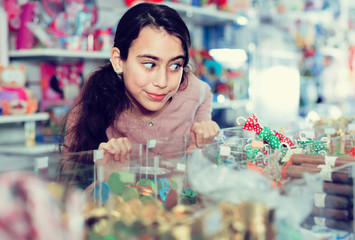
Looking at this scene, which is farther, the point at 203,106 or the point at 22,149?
the point at 22,149

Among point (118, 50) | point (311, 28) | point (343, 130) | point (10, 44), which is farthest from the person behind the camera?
point (311, 28)

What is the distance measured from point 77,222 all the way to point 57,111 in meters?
2.15

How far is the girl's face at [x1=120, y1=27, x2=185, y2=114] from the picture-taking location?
46.5 inches

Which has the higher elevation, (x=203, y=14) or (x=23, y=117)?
(x=203, y=14)

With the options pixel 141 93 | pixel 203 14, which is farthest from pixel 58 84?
pixel 141 93

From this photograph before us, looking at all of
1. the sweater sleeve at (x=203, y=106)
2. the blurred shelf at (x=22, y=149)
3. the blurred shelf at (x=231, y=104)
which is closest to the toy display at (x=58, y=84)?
the blurred shelf at (x=22, y=149)

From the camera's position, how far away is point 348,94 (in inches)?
203

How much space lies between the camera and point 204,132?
136cm

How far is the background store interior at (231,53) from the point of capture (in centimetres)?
257

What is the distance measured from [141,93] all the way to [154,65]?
0.11 meters

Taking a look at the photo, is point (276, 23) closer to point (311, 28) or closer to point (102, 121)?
point (311, 28)

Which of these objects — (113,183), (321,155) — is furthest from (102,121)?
(321,155)

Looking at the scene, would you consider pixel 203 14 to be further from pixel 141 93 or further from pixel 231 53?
pixel 141 93

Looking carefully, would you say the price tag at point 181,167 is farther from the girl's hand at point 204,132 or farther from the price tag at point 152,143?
the girl's hand at point 204,132
